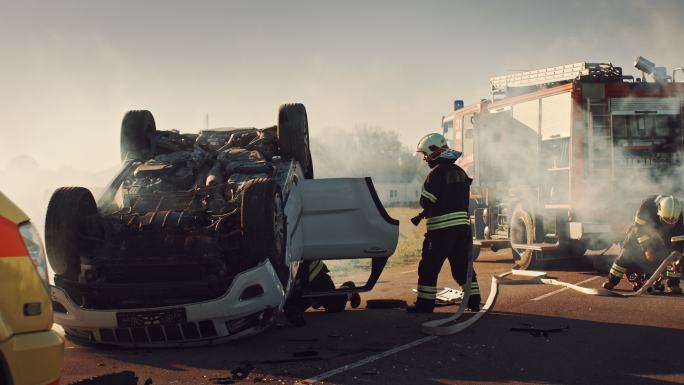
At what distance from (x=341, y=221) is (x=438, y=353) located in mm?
2030

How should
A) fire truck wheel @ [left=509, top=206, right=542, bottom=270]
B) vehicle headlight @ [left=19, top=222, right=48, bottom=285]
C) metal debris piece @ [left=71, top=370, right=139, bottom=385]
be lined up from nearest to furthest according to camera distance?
vehicle headlight @ [left=19, top=222, right=48, bottom=285] < metal debris piece @ [left=71, top=370, right=139, bottom=385] < fire truck wheel @ [left=509, top=206, right=542, bottom=270]

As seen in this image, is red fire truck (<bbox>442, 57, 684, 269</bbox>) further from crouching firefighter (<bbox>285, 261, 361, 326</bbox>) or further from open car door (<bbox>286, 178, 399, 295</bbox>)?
open car door (<bbox>286, 178, 399, 295</bbox>)

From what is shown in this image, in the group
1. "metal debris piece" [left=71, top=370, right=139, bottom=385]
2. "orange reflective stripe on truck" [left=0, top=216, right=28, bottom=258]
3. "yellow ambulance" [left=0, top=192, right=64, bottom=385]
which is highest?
"orange reflective stripe on truck" [left=0, top=216, right=28, bottom=258]

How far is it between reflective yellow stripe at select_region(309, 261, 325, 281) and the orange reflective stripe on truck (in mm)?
5412

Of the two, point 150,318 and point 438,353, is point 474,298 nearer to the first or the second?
point 438,353

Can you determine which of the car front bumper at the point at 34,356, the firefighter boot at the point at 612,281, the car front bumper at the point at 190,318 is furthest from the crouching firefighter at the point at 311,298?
the car front bumper at the point at 34,356

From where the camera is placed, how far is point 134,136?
Answer: 862cm

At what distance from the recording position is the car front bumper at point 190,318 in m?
6.33

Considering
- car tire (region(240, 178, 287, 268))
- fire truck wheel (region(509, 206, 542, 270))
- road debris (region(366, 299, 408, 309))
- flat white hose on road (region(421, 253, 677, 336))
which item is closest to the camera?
car tire (region(240, 178, 287, 268))

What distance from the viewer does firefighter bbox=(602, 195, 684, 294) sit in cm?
1002

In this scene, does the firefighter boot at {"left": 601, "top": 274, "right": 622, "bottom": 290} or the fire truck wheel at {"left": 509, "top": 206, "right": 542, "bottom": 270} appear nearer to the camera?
the firefighter boot at {"left": 601, "top": 274, "right": 622, "bottom": 290}

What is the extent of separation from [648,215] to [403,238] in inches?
722

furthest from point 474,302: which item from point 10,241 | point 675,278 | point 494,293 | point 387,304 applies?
point 10,241

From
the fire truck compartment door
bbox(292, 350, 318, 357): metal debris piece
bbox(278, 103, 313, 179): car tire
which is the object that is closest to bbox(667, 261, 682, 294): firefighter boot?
the fire truck compartment door
